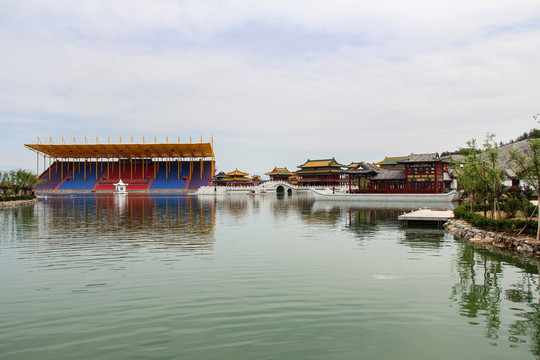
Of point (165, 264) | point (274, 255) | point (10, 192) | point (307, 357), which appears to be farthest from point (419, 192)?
point (10, 192)

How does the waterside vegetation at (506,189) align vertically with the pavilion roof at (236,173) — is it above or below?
below

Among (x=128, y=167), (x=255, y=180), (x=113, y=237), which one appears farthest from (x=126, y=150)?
(x=113, y=237)

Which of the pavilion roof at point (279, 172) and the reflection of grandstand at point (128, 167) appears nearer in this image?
the reflection of grandstand at point (128, 167)

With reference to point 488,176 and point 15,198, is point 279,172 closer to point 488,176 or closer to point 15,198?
point 15,198

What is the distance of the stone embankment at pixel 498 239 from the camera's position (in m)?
17.7

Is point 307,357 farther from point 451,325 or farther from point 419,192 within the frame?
point 419,192

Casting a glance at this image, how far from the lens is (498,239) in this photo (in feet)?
65.8

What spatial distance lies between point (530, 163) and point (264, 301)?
16408mm

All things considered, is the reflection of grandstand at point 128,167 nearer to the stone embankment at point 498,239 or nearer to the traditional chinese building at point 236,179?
the traditional chinese building at point 236,179

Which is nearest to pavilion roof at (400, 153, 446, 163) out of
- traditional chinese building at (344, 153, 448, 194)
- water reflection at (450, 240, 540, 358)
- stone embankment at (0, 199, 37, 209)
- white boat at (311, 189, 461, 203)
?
traditional chinese building at (344, 153, 448, 194)

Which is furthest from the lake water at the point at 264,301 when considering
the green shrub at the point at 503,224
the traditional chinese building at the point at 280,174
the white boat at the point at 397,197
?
the traditional chinese building at the point at 280,174

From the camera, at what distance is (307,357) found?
715cm

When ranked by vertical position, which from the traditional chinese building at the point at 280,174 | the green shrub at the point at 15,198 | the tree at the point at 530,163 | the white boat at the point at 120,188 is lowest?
the green shrub at the point at 15,198

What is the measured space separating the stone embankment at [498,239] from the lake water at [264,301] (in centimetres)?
178
